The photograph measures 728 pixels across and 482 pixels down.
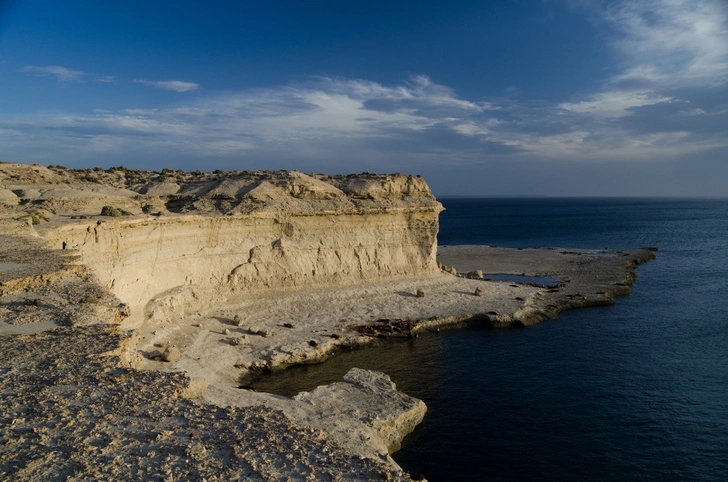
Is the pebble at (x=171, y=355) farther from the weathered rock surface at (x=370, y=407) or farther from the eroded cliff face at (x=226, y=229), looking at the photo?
the weathered rock surface at (x=370, y=407)

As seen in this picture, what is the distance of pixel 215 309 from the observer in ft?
92.5

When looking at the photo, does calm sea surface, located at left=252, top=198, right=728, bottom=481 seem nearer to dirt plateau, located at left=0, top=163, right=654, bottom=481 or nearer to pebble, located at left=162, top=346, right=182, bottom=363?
dirt plateau, located at left=0, top=163, right=654, bottom=481

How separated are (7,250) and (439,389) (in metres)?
18.2

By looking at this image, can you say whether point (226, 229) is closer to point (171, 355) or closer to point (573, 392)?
point (171, 355)

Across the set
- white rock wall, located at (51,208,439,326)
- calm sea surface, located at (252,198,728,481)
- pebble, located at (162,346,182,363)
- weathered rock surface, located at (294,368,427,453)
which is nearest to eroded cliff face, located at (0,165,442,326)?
white rock wall, located at (51,208,439,326)

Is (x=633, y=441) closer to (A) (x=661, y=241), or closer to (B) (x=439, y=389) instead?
(B) (x=439, y=389)

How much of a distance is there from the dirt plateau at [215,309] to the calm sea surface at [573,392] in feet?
6.03

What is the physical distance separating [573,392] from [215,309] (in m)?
19.7

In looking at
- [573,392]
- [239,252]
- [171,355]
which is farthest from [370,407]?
[239,252]

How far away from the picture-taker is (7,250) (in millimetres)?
17594

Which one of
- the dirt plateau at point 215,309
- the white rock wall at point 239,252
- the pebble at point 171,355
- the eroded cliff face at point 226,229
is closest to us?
the dirt plateau at point 215,309

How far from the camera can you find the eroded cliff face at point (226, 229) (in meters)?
24.1

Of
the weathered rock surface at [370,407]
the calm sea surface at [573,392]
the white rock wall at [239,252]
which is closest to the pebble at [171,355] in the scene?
the white rock wall at [239,252]

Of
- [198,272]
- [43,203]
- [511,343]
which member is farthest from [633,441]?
[43,203]
